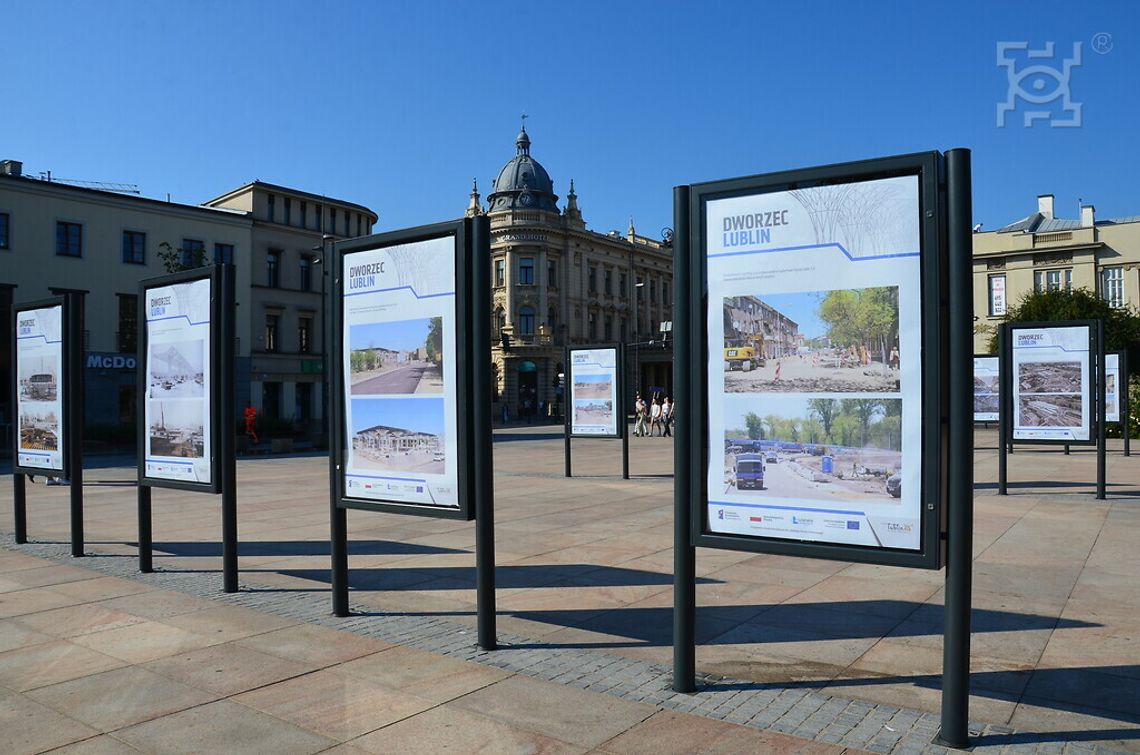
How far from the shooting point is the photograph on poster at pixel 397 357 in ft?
20.0

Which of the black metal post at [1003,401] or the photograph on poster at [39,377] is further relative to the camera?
the black metal post at [1003,401]

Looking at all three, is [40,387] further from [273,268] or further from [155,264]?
[273,268]

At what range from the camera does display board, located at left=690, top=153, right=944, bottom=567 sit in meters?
4.25

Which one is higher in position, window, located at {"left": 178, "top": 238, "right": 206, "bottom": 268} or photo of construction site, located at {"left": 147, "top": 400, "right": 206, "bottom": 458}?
window, located at {"left": 178, "top": 238, "right": 206, "bottom": 268}

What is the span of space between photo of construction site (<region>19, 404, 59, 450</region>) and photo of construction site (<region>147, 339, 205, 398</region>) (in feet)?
6.57

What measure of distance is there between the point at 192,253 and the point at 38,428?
37.5m

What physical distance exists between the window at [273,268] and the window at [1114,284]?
2331 inches

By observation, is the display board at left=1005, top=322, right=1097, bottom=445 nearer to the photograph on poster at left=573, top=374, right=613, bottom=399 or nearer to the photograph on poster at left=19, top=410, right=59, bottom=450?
the photograph on poster at left=573, top=374, right=613, bottom=399

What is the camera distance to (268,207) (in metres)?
53.1

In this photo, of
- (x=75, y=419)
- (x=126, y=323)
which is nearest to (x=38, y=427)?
(x=75, y=419)

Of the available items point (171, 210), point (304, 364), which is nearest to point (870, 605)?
point (171, 210)

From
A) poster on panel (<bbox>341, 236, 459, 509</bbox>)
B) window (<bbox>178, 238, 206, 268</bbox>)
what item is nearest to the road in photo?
poster on panel (<bbox>341, 236, 459, 509</bbox>)

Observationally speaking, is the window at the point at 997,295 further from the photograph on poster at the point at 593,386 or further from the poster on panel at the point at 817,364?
the poster on panel at the point at 817,364

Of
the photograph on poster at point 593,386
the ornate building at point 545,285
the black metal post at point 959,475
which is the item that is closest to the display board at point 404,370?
the black metal post at point 959,475
